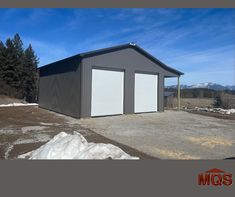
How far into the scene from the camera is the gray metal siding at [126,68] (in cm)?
1062

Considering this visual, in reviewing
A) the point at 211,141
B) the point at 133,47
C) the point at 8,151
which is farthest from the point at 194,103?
the point at 8,151

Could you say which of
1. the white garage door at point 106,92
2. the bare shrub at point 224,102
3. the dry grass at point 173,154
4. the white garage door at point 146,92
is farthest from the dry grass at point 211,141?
the bare shrub at point 224,102

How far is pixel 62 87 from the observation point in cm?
1277

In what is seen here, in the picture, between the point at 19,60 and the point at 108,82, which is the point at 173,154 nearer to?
the point at 108,82

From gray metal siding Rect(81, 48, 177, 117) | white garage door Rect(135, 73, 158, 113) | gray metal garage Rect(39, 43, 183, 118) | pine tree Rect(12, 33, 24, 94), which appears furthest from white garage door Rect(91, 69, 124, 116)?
pine tree Rect(12, 33, 24, 94)

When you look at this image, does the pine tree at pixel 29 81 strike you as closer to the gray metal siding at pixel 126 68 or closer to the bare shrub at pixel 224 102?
the gray metal siding at pixel 126 68

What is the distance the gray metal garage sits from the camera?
35.3 ft
